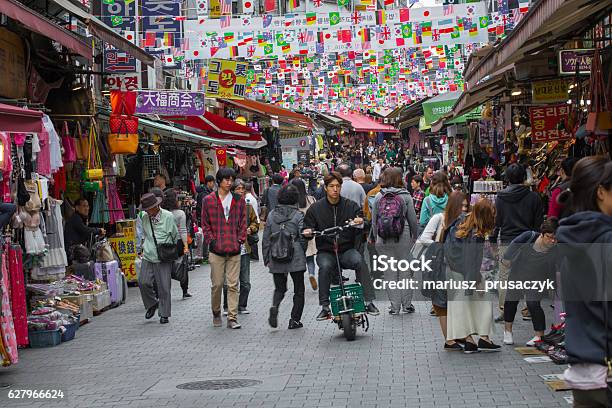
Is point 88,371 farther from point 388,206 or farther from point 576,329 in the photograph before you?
point 576,329

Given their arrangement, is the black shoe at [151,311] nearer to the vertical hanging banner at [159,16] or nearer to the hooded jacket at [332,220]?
the hooded jacket at [332,220]

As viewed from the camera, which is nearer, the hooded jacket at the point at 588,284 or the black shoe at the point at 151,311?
the hooded jacket at the point at 588,284

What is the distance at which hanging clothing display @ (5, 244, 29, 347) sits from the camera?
1083cm

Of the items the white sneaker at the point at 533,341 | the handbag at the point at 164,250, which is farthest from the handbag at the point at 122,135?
the white sneaker at the point at 533,341

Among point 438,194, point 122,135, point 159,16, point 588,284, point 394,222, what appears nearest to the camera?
point 588,284

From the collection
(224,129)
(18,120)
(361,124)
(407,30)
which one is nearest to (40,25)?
(18,120)

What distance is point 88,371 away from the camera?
10.7 metres

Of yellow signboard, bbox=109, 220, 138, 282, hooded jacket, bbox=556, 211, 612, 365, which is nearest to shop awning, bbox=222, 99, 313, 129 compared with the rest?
yellow signboard, bbox=109, 220, 138, 282

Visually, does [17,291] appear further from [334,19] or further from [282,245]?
[334,19]

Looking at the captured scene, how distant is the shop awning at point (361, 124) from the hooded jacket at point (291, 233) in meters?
44.9

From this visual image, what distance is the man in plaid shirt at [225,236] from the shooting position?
13.2m

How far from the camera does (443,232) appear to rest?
1096 centimetres

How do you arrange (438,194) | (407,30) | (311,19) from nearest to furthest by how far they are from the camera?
(438,194) < (407,30) < (311,19)

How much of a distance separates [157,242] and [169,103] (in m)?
7.68
